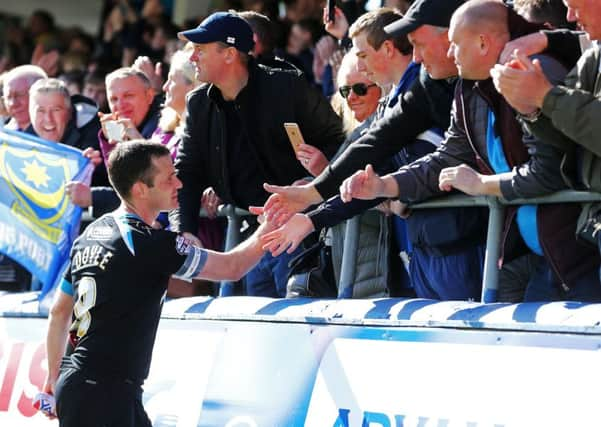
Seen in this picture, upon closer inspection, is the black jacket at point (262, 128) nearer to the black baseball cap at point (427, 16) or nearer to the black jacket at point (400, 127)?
the black jacket at point (400, 127)

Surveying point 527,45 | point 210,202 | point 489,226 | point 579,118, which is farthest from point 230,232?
point 579,118

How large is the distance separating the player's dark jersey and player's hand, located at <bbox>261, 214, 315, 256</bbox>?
42 centimetres

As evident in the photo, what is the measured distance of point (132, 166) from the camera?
5.76 metres

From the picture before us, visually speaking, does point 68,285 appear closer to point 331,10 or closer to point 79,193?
point 79,193

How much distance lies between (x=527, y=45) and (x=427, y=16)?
0.72 meters

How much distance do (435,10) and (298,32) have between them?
5168 mm

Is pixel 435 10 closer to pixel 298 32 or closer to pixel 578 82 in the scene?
pixel 578 82

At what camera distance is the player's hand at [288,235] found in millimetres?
5906

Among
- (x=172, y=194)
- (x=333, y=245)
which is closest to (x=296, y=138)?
(x=333, y=245)

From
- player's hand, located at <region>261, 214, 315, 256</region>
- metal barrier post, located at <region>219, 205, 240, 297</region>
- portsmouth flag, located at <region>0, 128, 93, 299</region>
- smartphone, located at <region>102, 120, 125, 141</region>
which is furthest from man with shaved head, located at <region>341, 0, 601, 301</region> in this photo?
portsmouth flag, located at <region>0, 128, 93, 299</region>

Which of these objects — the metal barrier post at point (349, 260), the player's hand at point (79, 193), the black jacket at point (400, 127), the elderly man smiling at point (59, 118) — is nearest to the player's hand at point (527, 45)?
the black jacket at point (400, 127)

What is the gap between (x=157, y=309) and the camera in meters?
5.68

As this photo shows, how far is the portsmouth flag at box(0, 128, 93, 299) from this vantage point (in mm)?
7672

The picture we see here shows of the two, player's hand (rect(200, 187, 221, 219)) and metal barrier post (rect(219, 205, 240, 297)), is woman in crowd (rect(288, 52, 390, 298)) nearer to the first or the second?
metal barrier post (rect(219, 205, 240, 297))
